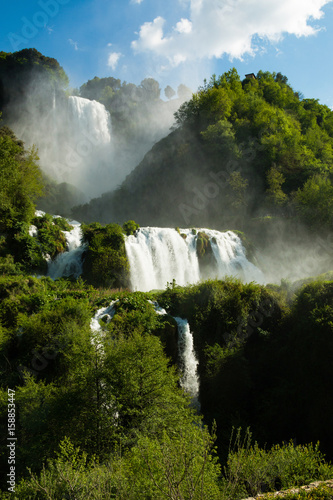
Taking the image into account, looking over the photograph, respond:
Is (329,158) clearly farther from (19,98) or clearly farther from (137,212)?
(19,98)

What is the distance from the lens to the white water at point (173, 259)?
2512 centimetres

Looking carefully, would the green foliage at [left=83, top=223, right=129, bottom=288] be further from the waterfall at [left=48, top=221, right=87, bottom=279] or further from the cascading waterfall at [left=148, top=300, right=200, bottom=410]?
the cascading waterfall at [left=148, top=300, right=200, bottom=410]

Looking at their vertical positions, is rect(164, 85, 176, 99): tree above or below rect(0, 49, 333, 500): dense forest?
above

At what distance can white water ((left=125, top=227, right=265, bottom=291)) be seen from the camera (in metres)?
25.1

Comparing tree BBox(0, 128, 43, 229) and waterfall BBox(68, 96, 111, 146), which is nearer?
tree BBox(0, 128, 43, 229)

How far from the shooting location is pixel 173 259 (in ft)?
88.6

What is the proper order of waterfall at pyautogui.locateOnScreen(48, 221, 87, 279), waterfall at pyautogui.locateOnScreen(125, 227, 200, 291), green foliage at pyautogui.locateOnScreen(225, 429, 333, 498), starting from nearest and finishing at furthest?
green foliage at pyautogui.locateOnScreen(225, 429, 333, 498), waterfall at pyautogui.locateOnScreen(48, 221, 87, 279), waterfall at pyautogui.locateOnScreen(125, 227, 200, 291)

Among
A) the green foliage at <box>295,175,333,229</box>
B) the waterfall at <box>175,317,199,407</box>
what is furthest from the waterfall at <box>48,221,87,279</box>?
the green foliage at <box>295,175,333,229</box>

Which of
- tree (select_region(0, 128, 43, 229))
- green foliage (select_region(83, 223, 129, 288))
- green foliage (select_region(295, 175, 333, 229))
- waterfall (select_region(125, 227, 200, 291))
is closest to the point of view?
green foliage (select_region(83, 223, 129, 288))

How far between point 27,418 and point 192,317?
936 cm

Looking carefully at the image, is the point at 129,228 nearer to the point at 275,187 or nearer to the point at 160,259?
the point at 160,259

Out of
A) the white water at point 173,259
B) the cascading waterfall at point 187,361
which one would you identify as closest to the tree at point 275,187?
the white water at point 173,259

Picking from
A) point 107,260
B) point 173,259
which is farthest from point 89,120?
point 107,260

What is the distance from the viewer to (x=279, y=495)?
6.91 meters
